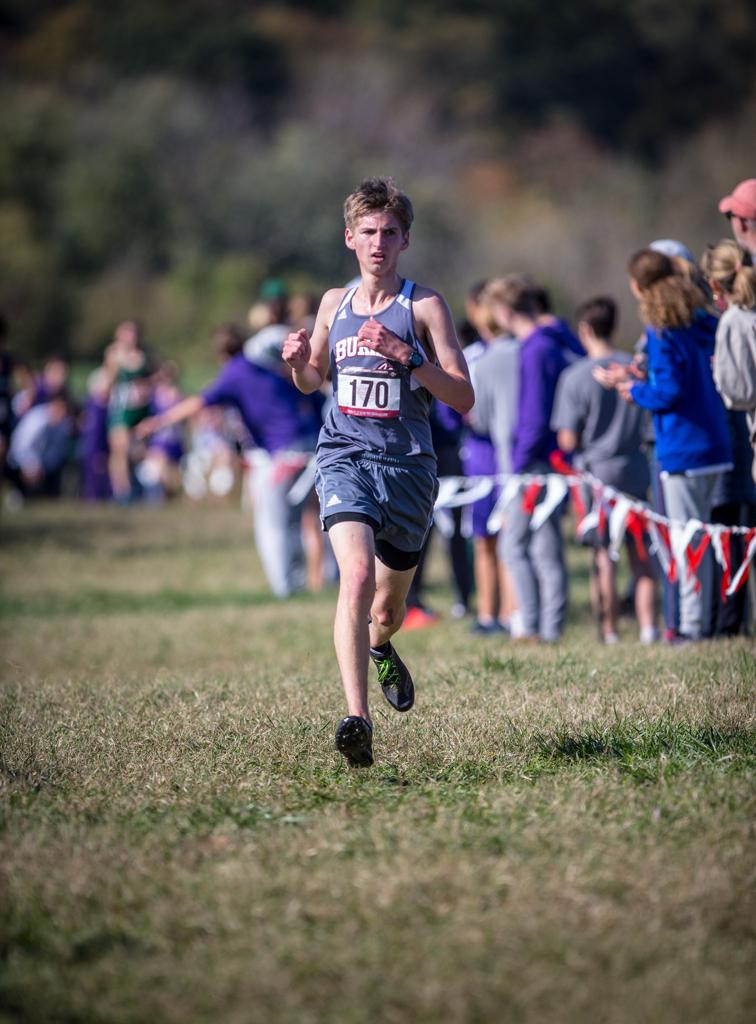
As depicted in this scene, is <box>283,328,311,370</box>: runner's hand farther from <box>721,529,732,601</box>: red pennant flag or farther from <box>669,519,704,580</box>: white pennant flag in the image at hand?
<box>721,529,732,601</box>: red pennant flag

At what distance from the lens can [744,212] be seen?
7543 mm

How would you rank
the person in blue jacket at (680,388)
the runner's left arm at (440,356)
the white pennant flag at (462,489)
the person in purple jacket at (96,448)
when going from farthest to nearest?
the person in purple jacket at (96,448), the white pennant flag at (462,489), the person in blue jacket at (680,388), the runner's left arm at (440,356)

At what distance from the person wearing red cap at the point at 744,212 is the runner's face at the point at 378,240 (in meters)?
2.29

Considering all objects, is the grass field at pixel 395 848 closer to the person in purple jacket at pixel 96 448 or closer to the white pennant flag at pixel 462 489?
the white pennant flag at pixel 462 489

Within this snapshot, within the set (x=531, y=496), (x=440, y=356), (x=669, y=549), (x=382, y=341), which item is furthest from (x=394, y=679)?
(x=531, y=496)

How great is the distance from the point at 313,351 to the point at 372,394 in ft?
1.54

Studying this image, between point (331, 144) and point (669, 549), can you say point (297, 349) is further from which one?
point (331, 144)

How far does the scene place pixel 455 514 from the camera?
11.9 m

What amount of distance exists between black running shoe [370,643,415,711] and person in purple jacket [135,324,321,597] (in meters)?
7.25

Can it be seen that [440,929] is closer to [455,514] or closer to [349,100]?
[455,514]

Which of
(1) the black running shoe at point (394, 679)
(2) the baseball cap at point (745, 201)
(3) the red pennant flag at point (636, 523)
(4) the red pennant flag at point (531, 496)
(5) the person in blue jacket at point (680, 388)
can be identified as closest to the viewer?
(1) the black running shoe at point (394, 679)

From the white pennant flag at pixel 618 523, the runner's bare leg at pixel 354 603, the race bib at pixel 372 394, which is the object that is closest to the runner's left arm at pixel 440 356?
the race bib at pixel 372 394

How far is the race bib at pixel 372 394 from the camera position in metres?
6.05

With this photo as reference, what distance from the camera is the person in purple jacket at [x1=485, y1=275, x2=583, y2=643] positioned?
33.3ft
